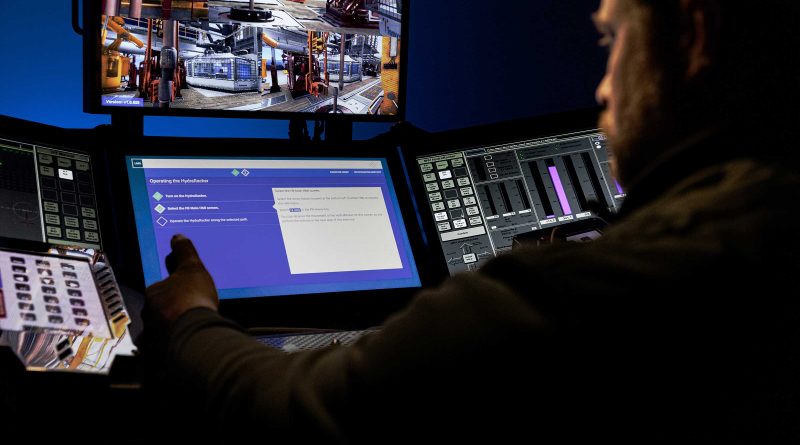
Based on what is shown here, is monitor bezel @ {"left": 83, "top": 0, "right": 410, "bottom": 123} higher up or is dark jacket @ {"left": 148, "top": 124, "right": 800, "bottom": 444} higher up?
monitor bezel @ {"left": 83, "top": 0, "right": 410, "bottom": 123}

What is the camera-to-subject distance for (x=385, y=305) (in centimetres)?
133

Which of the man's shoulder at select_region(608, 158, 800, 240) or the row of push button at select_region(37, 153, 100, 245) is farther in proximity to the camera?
the row of push button at select_region(37, 153, 100, 245)

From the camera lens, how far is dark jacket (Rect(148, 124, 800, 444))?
0.45m

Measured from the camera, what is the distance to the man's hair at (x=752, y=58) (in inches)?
21.3

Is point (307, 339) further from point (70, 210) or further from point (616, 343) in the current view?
point (616, 343)

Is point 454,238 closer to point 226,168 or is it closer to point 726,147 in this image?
point 226,168

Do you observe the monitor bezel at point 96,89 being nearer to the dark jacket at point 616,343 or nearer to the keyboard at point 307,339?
the keyboard at point 307,339

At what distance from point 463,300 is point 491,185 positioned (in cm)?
100

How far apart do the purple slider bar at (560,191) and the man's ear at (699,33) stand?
92 centimetres

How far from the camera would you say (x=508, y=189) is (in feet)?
4.83

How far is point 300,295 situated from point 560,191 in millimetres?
555

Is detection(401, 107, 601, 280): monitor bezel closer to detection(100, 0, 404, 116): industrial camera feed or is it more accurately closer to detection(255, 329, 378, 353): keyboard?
detection(100, 0, 404, 116): industrial camera feed

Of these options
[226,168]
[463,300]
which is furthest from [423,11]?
[463,300]

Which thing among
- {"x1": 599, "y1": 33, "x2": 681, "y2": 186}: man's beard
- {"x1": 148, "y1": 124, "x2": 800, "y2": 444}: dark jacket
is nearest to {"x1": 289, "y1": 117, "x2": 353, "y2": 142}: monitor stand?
{"x1": 599, "y1": 33, "x2": 681, "y2": 186}: man's beard
